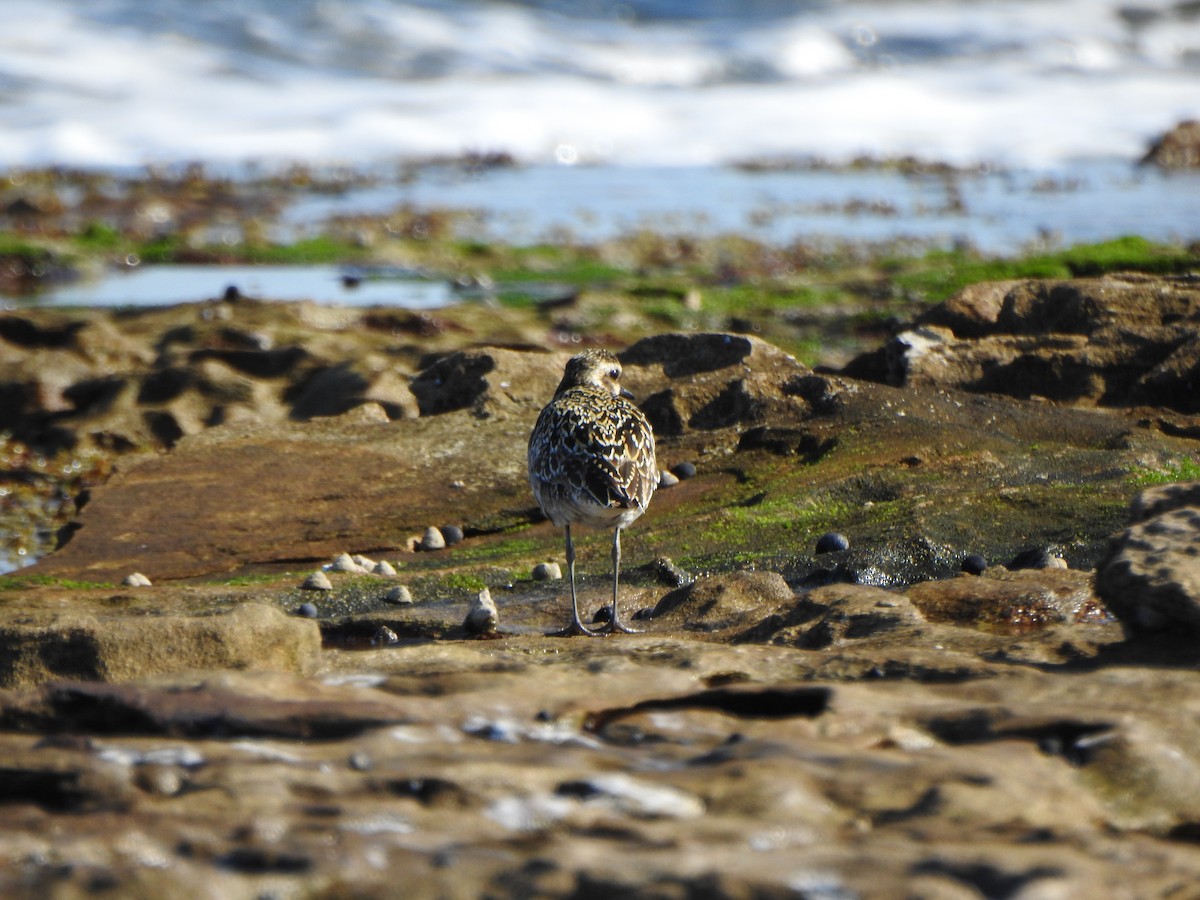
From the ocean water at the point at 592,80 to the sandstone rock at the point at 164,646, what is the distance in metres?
30.6

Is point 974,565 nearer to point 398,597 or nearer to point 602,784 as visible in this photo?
point 398,597

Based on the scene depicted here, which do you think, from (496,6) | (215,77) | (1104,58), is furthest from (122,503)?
(1104,58)

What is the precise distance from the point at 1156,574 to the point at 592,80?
40214mm

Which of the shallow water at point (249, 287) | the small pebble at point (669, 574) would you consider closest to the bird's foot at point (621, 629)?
the small pebble at point (669, 574)

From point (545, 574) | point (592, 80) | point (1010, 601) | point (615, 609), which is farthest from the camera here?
point (592, 80)

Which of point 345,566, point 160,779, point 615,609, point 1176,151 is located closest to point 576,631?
point 615,609

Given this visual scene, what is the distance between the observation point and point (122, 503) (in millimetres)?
10117

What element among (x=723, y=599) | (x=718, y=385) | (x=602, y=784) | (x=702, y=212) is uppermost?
(x=702, y=212)

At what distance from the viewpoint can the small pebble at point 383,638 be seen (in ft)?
24.4

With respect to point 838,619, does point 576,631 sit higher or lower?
lower

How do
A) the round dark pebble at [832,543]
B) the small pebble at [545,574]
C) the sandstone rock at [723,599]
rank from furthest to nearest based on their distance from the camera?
the small pebble at [545,574] < the round dark pebble at [832,543] < the sandstone rock at [723,599]

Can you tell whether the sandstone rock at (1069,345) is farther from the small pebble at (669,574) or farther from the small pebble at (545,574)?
the small pebble at (545,574)

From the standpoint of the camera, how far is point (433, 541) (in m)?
9.60

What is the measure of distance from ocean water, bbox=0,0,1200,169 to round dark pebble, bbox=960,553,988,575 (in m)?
29.4
